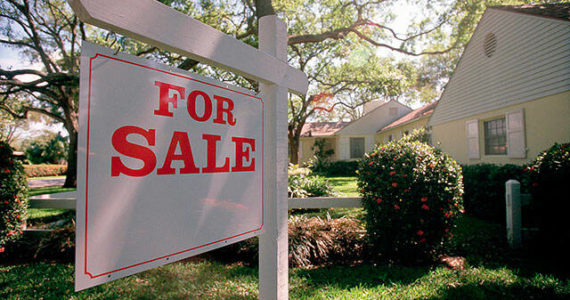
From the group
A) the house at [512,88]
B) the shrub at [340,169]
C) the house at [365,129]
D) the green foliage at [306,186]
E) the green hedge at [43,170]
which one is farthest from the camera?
the green hedge at [43,170]

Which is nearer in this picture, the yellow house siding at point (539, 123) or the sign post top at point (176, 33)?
the sign post top at point (176, 33)

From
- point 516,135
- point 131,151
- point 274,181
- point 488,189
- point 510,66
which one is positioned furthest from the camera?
point 510,66

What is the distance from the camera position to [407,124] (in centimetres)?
1833

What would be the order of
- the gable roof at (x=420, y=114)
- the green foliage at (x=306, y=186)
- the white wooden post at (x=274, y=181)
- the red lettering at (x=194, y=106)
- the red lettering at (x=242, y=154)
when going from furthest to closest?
the gable roof at (x=420, y=114), the green foliage at (x=306, y=186), the white wooden post at (x=274, y=181), the red lettering at (x=242, y=154), the red lettering at (x=194, y=106)

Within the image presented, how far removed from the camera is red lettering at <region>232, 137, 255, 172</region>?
1.88 meters

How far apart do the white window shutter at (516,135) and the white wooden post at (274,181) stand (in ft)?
28.6

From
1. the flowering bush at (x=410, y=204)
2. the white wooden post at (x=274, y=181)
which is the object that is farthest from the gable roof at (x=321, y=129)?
the white wooden post at (x=274, y=181)

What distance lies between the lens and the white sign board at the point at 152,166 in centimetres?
121

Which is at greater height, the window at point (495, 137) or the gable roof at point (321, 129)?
the gable roof at point (321, 129)

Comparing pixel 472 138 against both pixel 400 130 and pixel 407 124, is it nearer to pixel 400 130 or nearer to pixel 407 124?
pixel 407 124

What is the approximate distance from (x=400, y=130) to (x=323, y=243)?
17090 mm

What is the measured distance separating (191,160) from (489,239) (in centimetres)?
575

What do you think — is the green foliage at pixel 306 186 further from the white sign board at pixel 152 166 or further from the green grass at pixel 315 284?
the white sign board at pixel 152 166

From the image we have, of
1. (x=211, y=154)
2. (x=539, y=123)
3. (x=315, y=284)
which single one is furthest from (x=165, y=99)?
(x=539, y=123)
